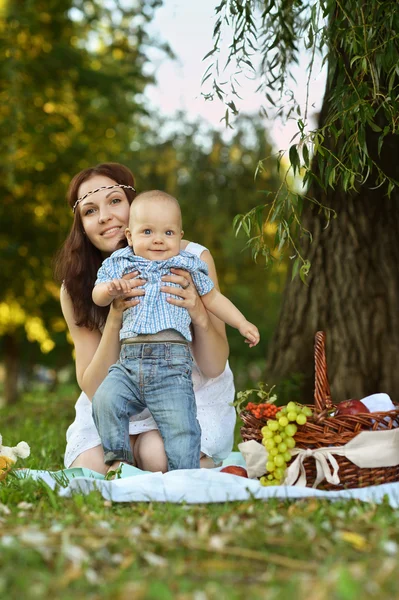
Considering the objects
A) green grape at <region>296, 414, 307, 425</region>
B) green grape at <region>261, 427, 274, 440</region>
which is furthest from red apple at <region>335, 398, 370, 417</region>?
green grape at <region>261, 427, 274, 440</region>

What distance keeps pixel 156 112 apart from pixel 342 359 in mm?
6208

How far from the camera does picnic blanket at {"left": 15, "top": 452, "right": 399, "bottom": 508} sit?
268cm

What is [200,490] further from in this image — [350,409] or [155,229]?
[155,229]

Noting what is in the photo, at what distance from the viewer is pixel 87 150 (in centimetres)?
954

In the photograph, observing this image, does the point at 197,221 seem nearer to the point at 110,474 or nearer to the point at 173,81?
the point at 173,81

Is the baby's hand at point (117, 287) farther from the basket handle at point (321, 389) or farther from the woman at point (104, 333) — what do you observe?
the basket handle at point (321, 389)

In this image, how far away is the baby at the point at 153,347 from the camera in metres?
3.31

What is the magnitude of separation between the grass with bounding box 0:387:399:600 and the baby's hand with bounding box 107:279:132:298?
0.92 meters

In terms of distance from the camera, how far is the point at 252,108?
347 inches

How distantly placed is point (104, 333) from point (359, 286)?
191 cm

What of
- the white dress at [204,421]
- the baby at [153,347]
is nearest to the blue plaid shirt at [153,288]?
the baby at [153,347]

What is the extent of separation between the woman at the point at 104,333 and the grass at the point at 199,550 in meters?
1.06

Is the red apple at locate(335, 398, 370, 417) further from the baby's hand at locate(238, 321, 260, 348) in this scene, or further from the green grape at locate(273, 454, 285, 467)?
the baby's hand at locate(238, 321, 260, 348)

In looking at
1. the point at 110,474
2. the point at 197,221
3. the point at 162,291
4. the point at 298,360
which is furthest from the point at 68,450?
the point at 197,221
